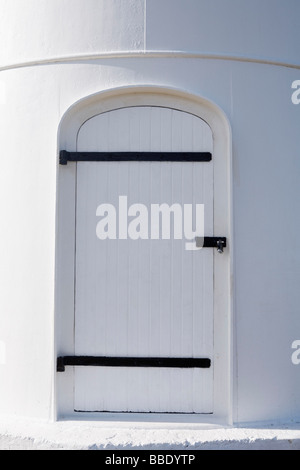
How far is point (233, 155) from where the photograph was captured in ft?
14.6

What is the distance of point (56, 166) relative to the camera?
449cm

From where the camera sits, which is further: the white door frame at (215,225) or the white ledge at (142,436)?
the white door frame at (215,225)

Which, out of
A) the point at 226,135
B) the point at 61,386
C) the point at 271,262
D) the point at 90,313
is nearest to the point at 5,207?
the point at 90,313

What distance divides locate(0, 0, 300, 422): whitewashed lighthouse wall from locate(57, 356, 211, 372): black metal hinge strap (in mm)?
143

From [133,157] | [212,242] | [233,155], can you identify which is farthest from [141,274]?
[233,155]

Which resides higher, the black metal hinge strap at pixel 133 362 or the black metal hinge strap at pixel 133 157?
the black metal hinge strap at pixel 133 157

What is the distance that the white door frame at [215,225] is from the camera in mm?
4406

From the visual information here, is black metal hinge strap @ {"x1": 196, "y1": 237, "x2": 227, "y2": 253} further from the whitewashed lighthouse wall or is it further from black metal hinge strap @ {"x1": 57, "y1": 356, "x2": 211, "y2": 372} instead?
black metal hinge strap @ {"x1": 57, "y1": 356, "x2": 211, "y2": 372}

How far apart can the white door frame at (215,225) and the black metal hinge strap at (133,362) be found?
0.19 feet

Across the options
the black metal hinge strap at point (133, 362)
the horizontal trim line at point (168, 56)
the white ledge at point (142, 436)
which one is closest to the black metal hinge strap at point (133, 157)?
the horizontal trim line at point (168, 56)

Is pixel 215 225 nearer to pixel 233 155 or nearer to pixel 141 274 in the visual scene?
pixel 233 155

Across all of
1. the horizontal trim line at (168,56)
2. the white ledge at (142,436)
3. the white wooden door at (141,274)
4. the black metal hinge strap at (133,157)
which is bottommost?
the white ledge at (142,436)

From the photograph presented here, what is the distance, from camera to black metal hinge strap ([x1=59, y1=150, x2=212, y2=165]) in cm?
447

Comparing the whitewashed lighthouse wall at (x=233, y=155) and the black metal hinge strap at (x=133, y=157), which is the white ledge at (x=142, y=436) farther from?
the black metal hinge strap at (x=133, y=157)
